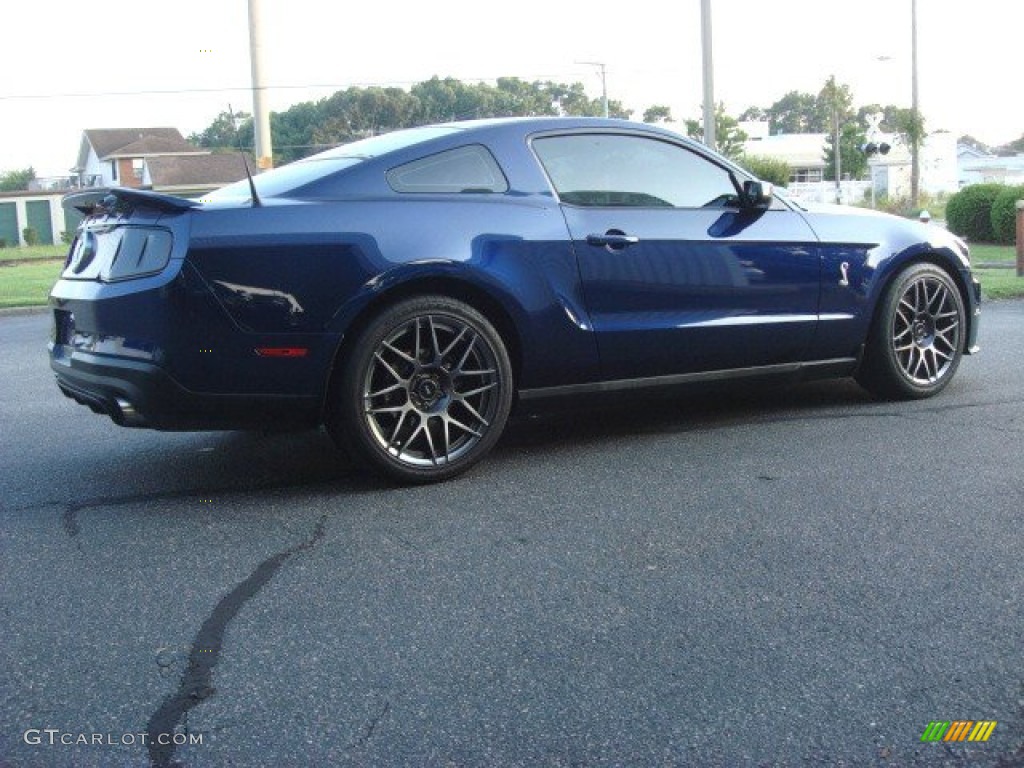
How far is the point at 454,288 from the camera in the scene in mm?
5215

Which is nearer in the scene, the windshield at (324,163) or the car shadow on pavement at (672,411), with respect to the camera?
the windshield at (324,163)

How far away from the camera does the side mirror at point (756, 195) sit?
19.5 ft

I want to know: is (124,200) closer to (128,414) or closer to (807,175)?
(128,414)

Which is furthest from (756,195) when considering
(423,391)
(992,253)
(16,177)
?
(16,177)

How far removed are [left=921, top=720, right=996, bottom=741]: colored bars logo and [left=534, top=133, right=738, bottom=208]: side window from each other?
10.5 feet

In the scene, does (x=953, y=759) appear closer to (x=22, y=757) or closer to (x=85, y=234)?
(x=22, y=757)

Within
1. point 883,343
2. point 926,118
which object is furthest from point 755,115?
point 883,343

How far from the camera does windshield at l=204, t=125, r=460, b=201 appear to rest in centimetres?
520

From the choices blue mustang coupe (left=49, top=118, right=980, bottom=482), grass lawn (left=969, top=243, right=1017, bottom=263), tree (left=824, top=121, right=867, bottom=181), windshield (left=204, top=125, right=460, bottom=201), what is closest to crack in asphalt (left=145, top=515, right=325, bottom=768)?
blue mustang coupe (left=49, top=118, right=980, bottom=482)

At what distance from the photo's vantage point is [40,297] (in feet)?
55.7

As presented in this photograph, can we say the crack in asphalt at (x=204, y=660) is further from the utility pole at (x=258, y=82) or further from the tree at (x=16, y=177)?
the tree at (x=16, y=177)

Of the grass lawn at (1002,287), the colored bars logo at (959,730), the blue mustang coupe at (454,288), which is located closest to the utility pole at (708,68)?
the grass lawn at (1002,287)

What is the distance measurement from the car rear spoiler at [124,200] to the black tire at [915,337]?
3549 millimetres

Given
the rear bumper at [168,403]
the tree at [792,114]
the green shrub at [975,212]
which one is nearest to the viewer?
the rear bumper at [168,403]
